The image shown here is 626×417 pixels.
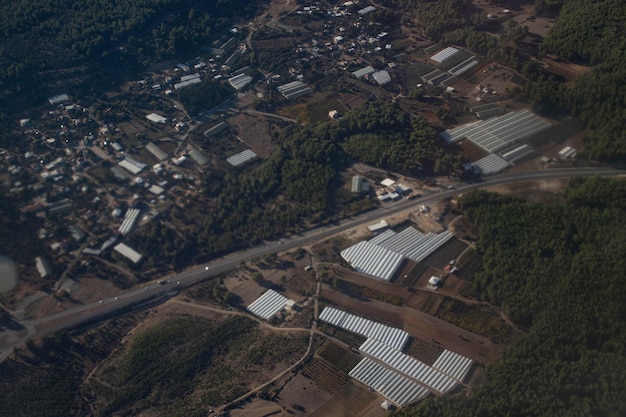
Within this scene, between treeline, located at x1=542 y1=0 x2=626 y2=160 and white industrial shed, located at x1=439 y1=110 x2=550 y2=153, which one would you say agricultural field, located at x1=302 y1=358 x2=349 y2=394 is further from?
treeline, located at x1=542 y1=0 x2=626 y2=160

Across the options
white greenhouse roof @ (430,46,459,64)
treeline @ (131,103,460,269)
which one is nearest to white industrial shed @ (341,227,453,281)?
treeline @ (131,103,460,269)

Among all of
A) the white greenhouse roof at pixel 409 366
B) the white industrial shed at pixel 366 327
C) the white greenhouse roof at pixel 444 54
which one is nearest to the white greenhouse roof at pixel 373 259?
the white industrial shed at pixel 366 327

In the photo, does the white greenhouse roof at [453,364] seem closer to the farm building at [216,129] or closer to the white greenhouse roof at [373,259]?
the white greenhouse roof at [373,259]

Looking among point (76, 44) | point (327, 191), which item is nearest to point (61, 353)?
point (327, 191)

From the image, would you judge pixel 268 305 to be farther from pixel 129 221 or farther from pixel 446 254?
pixel 129 221

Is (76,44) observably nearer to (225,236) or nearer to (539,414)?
(225,236)

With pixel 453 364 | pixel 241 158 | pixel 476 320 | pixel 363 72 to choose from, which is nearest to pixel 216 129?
pixel 241 158

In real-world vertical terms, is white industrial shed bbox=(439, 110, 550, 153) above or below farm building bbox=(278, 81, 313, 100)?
above
